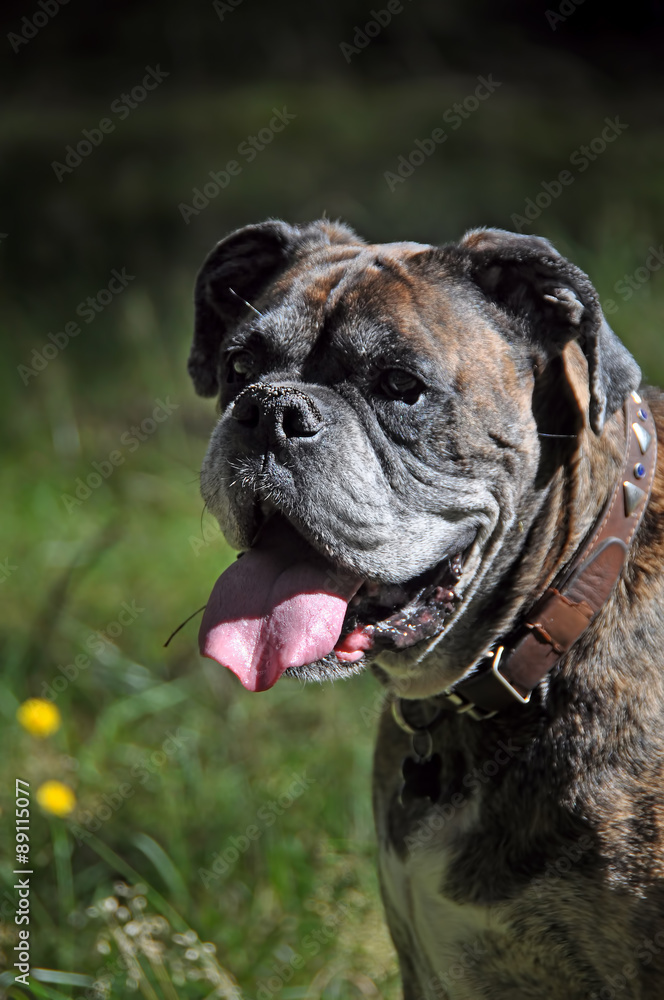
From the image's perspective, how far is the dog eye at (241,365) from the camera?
2.56 metres

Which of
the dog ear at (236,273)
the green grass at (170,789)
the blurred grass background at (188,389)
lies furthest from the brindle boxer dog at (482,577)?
the blurred grass background at (188,389)

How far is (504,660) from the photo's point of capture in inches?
88.0

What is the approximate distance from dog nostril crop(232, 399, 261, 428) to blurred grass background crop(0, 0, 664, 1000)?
1328 millimetres

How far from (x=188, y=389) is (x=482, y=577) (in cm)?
405

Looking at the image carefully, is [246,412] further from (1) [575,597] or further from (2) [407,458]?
(1) [575,597]

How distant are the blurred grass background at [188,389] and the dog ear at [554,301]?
1.77m

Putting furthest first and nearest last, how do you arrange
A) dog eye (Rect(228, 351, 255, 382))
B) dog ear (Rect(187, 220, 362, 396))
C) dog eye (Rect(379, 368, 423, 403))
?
dog ear (Rect(187, 220, 362, 396))
dog eye (Rect(228, 351, 255, 382))
dog eye (Rect(379, 368, 423, 403))

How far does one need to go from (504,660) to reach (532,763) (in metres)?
0.23

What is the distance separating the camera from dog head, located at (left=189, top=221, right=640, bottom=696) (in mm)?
2244

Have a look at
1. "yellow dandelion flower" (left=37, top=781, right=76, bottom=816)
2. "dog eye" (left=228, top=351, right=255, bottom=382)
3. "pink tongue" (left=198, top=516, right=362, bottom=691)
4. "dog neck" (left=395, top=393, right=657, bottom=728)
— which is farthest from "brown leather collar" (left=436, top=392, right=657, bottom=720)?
"yellow dandelion flower" (left=37, top=781, right=76, bottom=816)

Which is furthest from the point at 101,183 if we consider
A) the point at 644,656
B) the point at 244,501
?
the point at 644,656

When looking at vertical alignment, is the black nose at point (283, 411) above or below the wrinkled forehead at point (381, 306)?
below

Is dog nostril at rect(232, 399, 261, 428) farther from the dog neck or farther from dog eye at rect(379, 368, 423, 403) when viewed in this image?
the dog neck

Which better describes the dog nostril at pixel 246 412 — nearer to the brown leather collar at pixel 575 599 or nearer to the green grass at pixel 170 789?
the green grass at pixel 170 789
